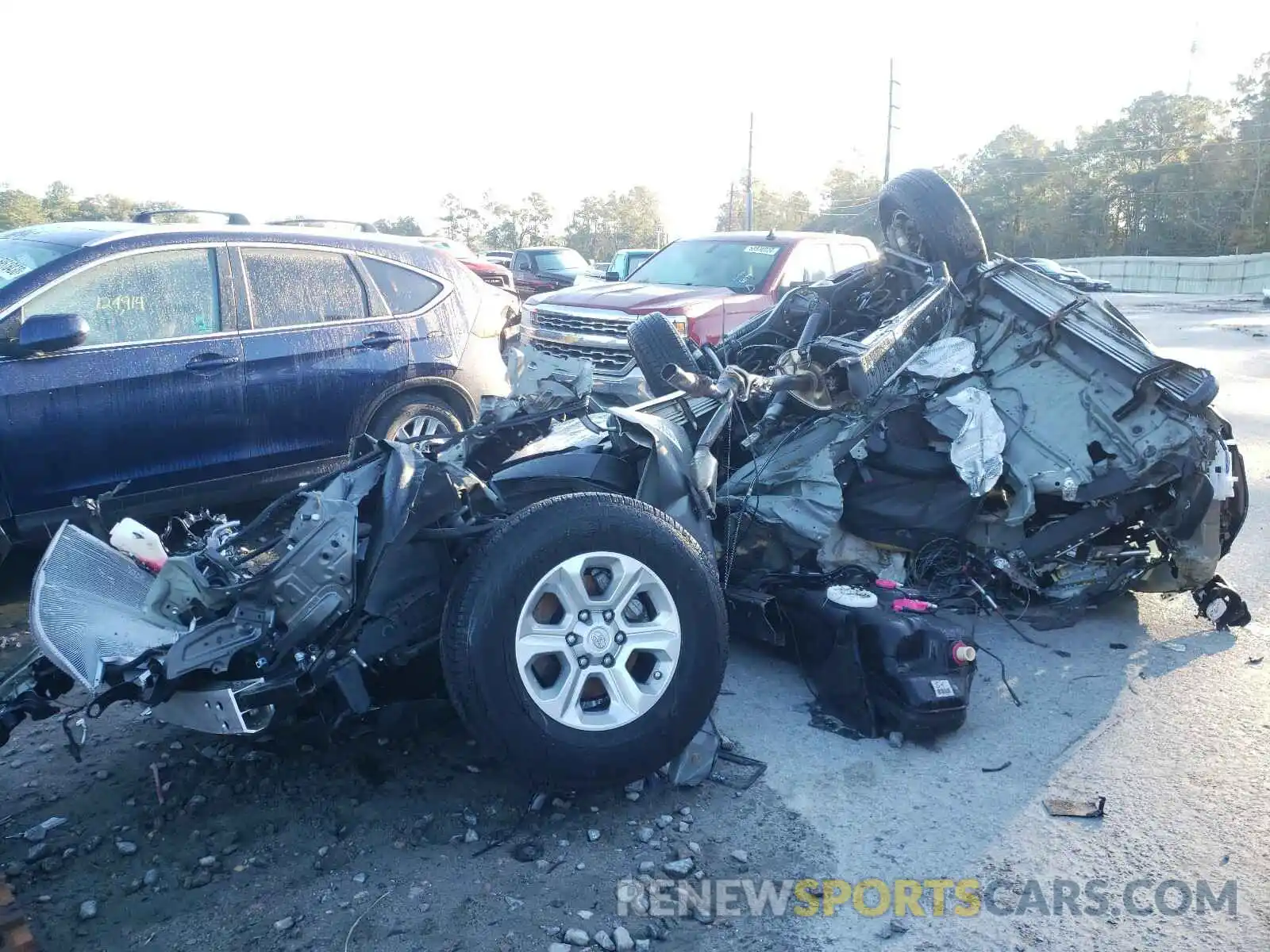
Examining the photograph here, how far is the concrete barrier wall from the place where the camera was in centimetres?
3403

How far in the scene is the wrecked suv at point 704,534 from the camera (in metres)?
2.81

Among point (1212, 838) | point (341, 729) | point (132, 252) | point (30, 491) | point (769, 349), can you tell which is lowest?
point (1212, 838)

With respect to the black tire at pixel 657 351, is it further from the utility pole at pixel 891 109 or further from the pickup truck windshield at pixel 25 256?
the utility pole at pixel 891 109

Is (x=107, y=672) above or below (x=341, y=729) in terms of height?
above

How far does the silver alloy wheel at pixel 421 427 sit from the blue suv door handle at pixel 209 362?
1.14 meters

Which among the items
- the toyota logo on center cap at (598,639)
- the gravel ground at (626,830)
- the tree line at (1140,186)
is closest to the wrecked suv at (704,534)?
the toyota logo on center cap at (598,639)

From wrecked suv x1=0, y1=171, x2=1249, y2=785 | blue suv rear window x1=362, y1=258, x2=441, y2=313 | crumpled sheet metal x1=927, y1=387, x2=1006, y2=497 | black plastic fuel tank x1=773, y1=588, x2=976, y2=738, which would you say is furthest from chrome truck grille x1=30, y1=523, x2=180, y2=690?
crumpled sheet metal x1=927, y1=387, x2=1006, y2=497

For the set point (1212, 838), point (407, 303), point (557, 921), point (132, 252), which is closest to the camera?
point (557, 921)

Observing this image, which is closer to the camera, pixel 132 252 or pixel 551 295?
pixel 132 252

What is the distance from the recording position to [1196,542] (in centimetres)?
459

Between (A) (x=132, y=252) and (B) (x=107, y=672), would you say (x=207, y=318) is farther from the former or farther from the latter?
(B) (x=107, y=672)

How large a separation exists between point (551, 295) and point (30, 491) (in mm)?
4925

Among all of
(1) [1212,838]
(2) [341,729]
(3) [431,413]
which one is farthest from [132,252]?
(1) [1212,838]

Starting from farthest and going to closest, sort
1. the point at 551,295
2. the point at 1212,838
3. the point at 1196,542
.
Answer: the point at 551,295 → the point at 1196,542 → the point at 1212,838
